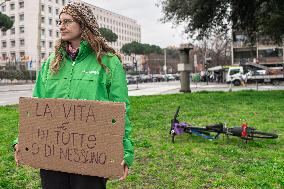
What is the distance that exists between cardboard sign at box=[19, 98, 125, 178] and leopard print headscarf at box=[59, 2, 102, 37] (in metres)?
0.55

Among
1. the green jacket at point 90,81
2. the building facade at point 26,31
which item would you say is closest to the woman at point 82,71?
the green jacket at point 90,81

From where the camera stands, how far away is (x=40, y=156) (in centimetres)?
278

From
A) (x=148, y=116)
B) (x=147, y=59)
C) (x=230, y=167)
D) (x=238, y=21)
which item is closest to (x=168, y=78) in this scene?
(x=147, y=59)

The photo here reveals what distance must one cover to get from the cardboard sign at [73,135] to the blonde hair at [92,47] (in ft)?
0.88

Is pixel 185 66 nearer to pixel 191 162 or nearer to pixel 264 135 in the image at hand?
pixel 264 135

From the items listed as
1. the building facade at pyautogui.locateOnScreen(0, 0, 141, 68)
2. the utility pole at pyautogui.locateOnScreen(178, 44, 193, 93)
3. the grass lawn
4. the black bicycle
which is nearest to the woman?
the grass lawn

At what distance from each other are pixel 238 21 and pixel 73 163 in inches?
735

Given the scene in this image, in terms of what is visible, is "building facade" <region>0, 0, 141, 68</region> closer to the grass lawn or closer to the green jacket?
the grass lawn

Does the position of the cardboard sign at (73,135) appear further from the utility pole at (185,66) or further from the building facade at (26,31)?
the building facade at (26,31)

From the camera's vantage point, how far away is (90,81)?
2775 millimetres

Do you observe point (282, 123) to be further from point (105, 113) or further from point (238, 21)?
point (238, 21)

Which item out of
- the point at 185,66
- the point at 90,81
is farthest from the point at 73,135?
the point at 185,66

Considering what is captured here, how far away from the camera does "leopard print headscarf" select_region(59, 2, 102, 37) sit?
2.82 metres

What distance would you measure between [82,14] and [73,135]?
828mm
